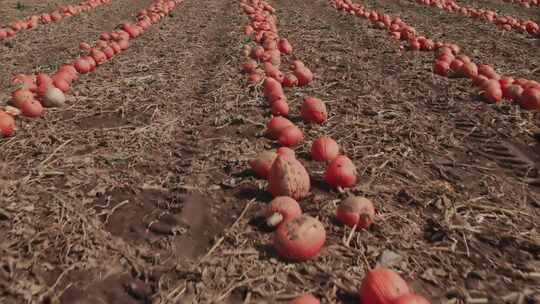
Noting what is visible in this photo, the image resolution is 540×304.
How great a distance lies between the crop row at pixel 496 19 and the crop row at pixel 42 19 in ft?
42.4

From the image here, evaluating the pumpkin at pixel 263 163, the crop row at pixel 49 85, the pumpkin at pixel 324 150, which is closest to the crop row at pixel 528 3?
the crop row at pixel 49 85

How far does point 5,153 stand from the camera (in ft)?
15.7

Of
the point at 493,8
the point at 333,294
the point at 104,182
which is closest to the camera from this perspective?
the point at 333,294

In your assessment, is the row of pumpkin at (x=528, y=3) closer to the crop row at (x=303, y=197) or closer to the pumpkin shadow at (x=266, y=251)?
the crop row at (x=303, y=197)

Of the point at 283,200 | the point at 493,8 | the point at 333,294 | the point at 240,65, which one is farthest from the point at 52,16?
the point at 493,8

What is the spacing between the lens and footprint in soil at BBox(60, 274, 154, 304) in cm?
293

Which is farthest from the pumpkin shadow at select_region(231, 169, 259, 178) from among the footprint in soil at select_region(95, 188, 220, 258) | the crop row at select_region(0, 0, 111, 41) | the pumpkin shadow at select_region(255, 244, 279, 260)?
the crop row at select_region(0, 0, 111, 41)

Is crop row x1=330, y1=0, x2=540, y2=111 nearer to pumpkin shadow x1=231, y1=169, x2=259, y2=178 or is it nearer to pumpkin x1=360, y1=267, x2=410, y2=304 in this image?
pumpkin shadow x1=231, y1=169, x2=259, y2=178

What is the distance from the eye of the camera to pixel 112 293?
2.99 m

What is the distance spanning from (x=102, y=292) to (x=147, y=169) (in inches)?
71.1

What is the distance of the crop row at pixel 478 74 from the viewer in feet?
21.1

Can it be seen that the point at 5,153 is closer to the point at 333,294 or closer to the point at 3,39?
the point at 333,294

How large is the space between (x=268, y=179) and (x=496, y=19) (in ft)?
40.1

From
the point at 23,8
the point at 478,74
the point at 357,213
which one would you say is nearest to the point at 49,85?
the point at 357,213
